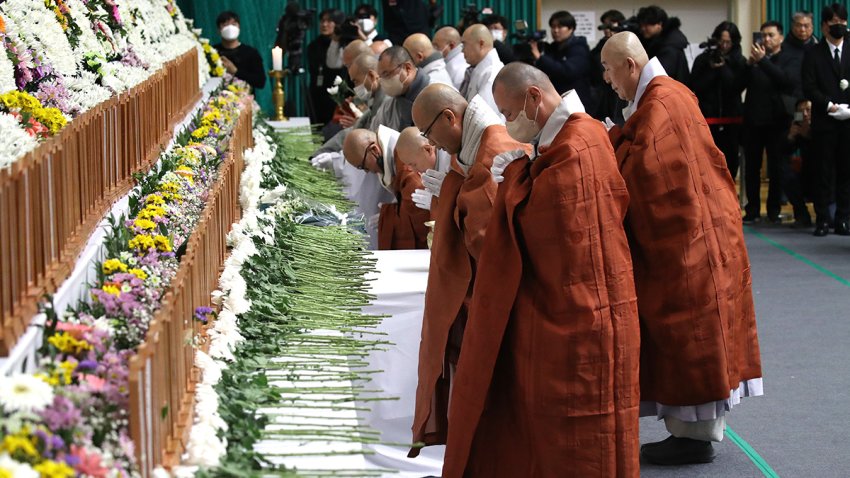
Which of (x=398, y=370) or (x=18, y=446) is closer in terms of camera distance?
(x=18, y=446)

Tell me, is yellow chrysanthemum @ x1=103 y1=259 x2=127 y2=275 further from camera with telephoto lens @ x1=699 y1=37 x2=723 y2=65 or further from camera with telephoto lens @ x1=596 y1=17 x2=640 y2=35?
camera with telephoto lens @ x1=699 y1=37 x2=723 y2=65

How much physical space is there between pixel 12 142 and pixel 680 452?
2.85 metres

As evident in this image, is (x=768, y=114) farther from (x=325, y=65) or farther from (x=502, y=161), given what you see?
(x=502, y=161)

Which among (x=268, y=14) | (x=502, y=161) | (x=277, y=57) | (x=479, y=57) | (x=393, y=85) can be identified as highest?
(x=268, y=14)

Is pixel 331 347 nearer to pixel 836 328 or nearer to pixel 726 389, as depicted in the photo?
pixel 726 389

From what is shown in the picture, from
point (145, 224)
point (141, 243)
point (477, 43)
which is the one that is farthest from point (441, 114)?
point (477, 43)

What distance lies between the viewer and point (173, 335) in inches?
78.8

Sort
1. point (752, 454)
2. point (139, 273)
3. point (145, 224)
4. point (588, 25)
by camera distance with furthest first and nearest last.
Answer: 1. point (588, 25)
2. point (752, 454)
3. point (145, 224)
4. point (139, 273)

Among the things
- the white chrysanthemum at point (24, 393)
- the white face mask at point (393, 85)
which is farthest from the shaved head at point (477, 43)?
the white chrysanthemum at point (24, 393)

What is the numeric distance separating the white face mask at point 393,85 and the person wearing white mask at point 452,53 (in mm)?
1183

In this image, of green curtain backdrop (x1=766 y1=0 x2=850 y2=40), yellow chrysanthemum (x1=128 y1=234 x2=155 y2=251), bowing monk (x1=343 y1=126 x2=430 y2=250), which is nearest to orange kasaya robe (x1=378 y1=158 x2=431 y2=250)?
bowing monk (x1=343 y1=126 x2=430 y2=250)

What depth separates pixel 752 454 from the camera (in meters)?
4.45

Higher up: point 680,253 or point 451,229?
point 451,229

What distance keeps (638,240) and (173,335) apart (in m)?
2.35
